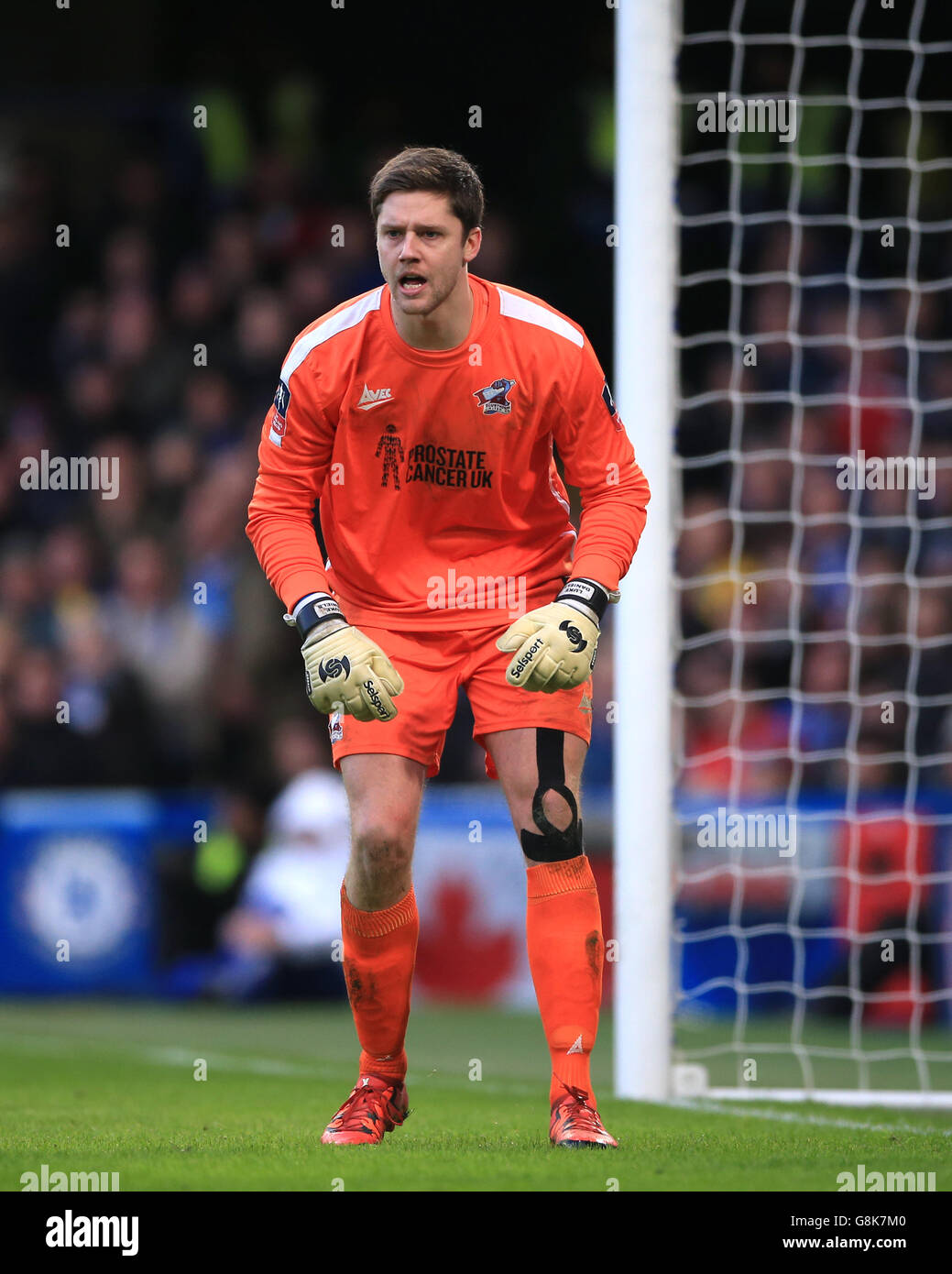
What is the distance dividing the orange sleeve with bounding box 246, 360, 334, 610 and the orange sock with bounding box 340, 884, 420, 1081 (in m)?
0.73

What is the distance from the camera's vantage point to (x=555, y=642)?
407 centimetres

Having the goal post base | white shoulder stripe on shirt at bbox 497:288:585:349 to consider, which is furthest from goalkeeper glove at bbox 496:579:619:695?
the goal post base

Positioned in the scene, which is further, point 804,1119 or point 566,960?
point 804,1119

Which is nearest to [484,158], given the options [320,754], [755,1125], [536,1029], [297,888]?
[320,754]

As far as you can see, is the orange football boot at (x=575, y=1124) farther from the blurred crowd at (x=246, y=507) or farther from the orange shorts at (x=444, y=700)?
the blurred crowd at (x=246, y=507)

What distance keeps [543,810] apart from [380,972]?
55 cm

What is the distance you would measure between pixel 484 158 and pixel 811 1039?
25.1ft

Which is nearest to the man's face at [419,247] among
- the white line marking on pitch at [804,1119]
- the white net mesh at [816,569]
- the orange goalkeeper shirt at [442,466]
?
the orange goalkeeper shirt at [442,466]

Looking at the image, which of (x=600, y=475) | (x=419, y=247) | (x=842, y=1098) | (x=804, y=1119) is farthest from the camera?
(x=842, y=1098)

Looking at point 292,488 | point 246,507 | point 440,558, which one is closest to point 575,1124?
point 440,558

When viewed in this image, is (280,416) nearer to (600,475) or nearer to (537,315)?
(537,315)

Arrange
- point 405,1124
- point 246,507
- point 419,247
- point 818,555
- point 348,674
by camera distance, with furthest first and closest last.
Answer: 1. point 246,507
2. point 818,555
3. point 405,1124
4. point 419,247
5. point 348,674

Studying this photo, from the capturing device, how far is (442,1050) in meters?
7.89

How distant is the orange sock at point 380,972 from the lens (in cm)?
436
